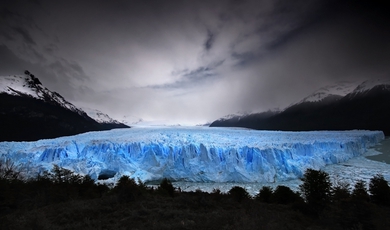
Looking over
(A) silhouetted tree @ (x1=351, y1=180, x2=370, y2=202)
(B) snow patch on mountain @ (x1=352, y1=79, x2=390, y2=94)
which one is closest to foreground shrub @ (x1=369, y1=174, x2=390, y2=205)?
(A) silhouetted tree @ (x1=351, y1=180, x2=370, y2=202)

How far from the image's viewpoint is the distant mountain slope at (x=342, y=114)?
58944mm

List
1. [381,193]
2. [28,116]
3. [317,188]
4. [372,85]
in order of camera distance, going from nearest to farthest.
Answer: [381,193] < [317,188] < [28,116] < [372,85]

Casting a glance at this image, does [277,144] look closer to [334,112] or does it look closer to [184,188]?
[184,188]

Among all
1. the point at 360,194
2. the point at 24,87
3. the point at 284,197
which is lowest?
the point at 284,197

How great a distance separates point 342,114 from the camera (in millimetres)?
70438

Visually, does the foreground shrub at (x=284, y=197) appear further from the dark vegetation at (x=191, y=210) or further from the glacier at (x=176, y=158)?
the glacier at (x=176, y=158)

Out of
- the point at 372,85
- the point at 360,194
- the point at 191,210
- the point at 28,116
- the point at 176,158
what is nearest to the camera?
the point at 360,194

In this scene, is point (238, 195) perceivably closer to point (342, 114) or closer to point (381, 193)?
point (381, 193)

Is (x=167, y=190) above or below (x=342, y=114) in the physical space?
below

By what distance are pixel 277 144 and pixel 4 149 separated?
26288 mm

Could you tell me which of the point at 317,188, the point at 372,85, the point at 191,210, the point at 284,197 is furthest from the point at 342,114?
the point at 191,210

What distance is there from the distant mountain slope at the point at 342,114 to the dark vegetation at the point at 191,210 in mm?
64256

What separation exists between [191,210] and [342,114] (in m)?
85.1

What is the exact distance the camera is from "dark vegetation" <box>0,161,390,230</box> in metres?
5.43
